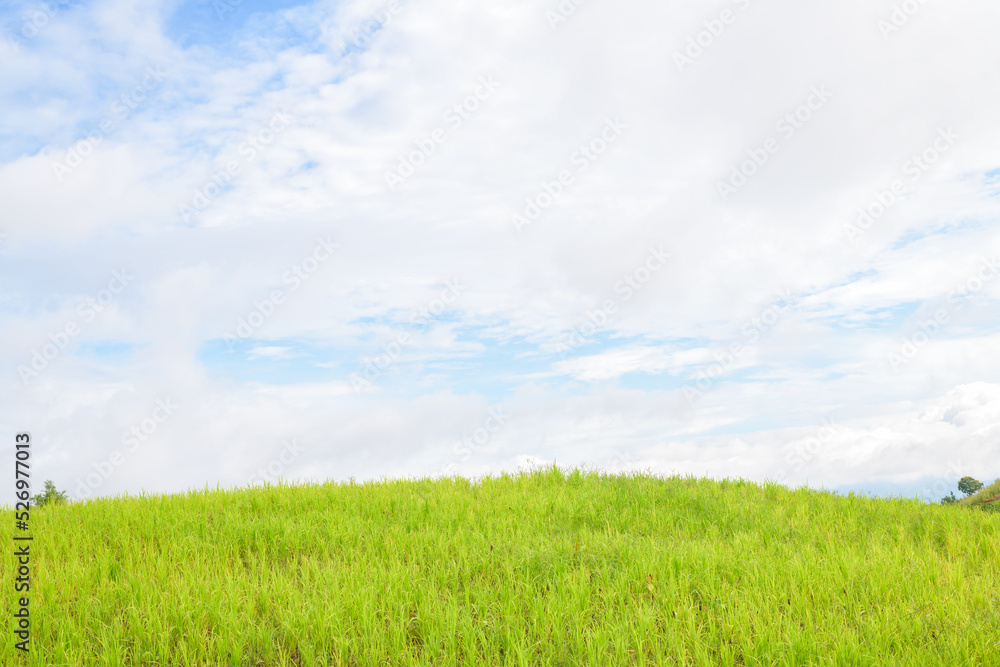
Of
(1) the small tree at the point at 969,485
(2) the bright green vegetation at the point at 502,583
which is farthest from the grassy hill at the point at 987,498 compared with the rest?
(2) the bright green vegetation at the point at 502,583

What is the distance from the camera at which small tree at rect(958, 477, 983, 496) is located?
12859 mm

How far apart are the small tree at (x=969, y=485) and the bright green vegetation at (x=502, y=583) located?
7.04ft

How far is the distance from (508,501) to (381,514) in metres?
2.09

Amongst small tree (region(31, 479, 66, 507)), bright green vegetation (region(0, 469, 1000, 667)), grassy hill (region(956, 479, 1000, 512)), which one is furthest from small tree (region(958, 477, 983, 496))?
small tree (region(31, 479, 66, 507))

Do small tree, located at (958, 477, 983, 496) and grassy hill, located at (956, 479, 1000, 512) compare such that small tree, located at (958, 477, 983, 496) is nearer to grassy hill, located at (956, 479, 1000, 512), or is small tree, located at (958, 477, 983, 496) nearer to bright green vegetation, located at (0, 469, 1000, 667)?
grassy hill, located at (956, 479, 1000, 512)

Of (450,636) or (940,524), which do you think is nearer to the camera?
(450,636)

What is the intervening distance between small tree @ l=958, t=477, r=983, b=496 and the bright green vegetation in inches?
84.5

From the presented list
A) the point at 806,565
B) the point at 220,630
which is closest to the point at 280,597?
the point at 220,630

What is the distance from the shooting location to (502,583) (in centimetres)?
721

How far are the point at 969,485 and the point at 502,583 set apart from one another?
10972 millimetres

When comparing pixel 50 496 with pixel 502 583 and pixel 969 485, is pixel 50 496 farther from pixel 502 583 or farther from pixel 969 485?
pixel 969 485

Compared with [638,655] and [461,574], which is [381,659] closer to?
[461,574]

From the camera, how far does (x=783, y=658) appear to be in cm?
584

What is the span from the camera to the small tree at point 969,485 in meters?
12.9
